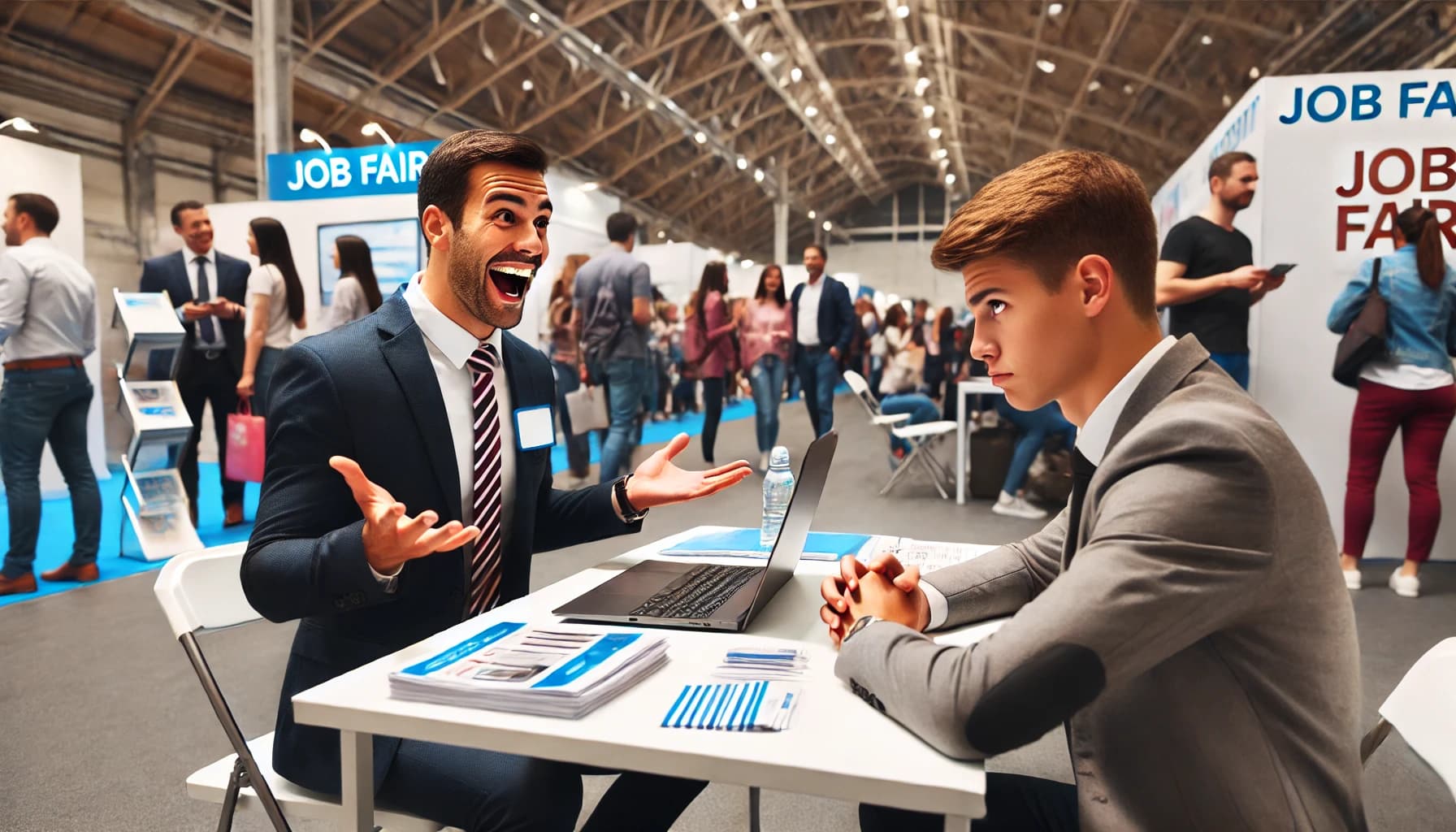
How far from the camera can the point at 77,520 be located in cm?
412

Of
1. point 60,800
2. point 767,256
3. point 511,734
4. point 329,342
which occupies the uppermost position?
point 767,256

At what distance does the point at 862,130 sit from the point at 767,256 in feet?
26.4

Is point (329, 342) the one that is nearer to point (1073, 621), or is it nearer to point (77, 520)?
point (1073, 621)

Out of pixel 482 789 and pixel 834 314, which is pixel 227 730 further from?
pixel 834 314

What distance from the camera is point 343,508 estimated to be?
1267mm

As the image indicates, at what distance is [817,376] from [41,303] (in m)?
4.75

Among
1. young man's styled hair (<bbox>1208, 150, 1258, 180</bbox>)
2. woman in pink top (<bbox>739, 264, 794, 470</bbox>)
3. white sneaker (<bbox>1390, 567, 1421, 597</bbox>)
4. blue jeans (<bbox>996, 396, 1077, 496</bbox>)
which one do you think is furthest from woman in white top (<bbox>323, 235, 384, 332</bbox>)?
white sneaker (<bbox>1390, 567, 1421, 597</bbox>)

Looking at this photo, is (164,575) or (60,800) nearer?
(164,575)

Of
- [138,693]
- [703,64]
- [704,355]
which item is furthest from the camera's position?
[703,64]

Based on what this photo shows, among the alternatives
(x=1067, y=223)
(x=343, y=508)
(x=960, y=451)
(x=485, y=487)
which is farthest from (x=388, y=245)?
(x=1067, y=223)

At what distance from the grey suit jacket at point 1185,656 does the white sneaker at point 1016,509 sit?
4598 millimetres

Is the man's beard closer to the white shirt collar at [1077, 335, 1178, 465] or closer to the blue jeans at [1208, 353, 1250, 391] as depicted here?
the white shirt collar at [1077, 335, 1178, 465]

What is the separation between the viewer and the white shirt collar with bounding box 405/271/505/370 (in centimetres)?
141

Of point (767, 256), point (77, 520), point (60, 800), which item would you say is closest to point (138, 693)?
point (60, 800)
